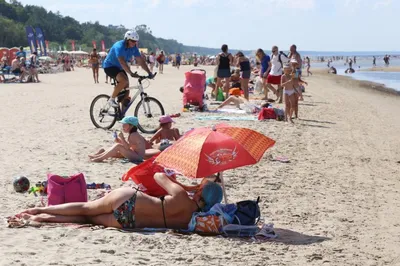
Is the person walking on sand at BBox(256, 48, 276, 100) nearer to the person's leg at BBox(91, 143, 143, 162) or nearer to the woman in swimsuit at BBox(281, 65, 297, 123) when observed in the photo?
the woman in swimsuit at BBox(281, 65, 297, 123)

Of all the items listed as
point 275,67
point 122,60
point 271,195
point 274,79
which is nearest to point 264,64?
point 274,79

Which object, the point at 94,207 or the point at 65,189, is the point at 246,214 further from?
the point at 65,189

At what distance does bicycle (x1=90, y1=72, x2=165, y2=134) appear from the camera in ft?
39.8

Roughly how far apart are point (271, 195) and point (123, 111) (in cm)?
498

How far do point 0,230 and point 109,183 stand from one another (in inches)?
91.0

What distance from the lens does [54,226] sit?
19.2 ft

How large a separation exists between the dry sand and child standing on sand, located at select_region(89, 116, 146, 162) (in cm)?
18

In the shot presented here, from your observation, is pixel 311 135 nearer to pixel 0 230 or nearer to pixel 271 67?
pixel 271 67

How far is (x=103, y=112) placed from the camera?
480 inches

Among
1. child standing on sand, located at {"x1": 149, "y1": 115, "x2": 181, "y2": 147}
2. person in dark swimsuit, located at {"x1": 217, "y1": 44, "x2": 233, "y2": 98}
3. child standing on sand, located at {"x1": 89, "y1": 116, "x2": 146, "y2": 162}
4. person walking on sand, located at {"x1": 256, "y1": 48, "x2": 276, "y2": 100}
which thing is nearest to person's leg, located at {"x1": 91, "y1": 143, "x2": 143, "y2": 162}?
child standing on sand, located at {"x1": 89, "y1": 116, "x2": 146, "y2": 162}

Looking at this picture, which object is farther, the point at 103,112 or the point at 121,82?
the point at 103,112

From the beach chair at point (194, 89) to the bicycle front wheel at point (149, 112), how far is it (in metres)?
4.10

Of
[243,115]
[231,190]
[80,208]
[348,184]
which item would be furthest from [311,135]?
[80,208]

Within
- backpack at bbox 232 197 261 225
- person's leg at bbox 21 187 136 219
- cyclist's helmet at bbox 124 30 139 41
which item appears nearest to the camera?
person's leg at bbox 21 187 136 219
